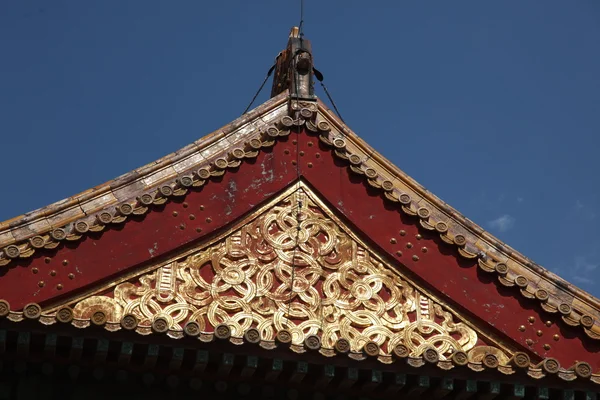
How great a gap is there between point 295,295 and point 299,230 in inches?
41.7

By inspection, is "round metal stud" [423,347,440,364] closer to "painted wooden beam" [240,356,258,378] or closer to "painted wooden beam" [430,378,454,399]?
"painted wooden beam" [430,378,454,399]

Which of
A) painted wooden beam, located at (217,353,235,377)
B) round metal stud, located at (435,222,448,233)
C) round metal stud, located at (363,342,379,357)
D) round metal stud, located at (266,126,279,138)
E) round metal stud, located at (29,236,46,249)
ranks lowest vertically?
painted wooden beam, located at (217,353,235,377)

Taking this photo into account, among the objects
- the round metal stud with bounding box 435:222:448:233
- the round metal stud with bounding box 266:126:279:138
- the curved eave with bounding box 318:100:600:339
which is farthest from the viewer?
the round metal stud with bounding box 266:126:279:138

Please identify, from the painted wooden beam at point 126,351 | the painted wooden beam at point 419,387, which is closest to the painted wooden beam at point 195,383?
the painted wooden beam at point 126,351

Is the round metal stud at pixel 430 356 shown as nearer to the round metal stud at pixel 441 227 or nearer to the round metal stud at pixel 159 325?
the round metal stud at pixel 441 227

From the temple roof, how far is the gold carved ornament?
5 cm

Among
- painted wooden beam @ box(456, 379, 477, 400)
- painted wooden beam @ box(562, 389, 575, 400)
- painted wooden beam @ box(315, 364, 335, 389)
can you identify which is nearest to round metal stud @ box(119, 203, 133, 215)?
painted wooden beam @ box(315, 364, 335, 389)

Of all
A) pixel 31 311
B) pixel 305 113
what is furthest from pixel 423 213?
pixel 31 311

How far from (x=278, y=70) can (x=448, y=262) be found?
14.6 ft

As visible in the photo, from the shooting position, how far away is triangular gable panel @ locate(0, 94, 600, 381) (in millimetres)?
14523

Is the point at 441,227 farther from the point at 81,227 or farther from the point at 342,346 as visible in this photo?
the point at 81,227

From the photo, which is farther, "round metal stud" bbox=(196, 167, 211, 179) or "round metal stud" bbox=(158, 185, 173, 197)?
"round metal stud" bbox=(196, 167, 211, 179)

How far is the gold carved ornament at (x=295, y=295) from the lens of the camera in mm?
14492

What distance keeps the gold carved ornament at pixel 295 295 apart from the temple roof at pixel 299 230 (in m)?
0.05
